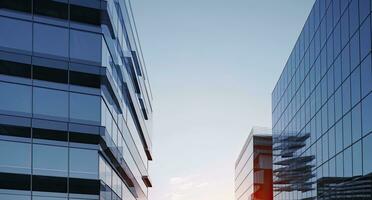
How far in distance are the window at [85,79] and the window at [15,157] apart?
4.65 meters

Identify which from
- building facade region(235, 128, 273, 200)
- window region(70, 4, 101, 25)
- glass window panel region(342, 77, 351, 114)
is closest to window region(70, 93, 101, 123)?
window region(70, 4, 101, 25)

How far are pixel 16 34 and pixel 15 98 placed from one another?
11.3ft

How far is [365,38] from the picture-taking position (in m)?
25.4

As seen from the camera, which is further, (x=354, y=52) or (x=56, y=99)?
(x=56, y=99)

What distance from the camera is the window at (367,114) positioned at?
24656 millimetres

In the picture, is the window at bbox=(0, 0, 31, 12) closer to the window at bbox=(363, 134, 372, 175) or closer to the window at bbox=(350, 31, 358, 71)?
the window at bbox=(350, 31, 358, 71)

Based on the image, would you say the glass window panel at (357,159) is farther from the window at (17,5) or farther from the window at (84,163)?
the window at (17,5)

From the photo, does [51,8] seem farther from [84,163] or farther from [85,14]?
[84,163]

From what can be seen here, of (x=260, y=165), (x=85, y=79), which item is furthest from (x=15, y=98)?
(x=260, y=165)

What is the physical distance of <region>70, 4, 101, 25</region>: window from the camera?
33.6m

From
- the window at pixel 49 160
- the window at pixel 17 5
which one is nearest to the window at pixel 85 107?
the window at pixel 49 160

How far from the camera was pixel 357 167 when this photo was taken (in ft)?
86.8

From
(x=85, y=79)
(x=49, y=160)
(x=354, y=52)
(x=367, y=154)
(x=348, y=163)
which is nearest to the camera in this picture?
(x=367, y=154)

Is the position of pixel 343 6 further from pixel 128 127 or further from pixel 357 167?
pixel 128 127
